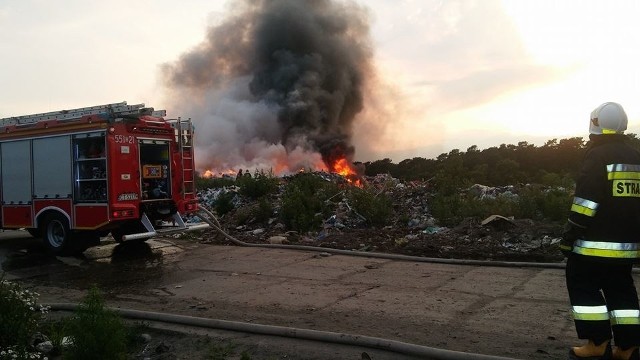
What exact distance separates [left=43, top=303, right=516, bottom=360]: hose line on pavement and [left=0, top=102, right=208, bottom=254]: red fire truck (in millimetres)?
3583

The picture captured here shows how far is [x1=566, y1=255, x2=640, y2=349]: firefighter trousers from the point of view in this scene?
3.52 m

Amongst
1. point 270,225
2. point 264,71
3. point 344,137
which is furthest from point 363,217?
point 264,71

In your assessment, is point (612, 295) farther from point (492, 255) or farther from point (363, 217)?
point (363, 217)

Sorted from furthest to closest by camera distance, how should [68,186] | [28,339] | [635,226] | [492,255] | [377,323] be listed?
[68,186] < [492,255] < [377,323] < [28,339] < [635,226]

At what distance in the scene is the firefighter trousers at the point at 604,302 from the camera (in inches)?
138

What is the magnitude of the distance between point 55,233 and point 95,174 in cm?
162

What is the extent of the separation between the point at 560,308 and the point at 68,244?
7.77 meters

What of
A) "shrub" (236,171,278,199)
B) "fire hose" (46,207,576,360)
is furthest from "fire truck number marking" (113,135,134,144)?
"shrub" (236,171,278,199)

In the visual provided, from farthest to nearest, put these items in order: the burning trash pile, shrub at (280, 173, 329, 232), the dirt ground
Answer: shrub at (280, 173, 329, 232) < the burning trash pile < the dirt ground

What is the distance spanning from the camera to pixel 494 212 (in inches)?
392

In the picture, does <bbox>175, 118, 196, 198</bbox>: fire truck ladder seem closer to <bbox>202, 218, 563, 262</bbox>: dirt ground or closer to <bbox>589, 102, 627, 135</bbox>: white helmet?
<bbox>202, 218, 563, 262</bbox>: dirt ground

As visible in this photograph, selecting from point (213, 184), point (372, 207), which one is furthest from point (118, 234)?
point (213, 184)

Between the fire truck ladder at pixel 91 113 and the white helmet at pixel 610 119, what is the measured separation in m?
6.85

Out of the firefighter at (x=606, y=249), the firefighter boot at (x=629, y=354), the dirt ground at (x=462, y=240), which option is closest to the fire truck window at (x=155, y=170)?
the dirt ground at (x=462, y=240)
